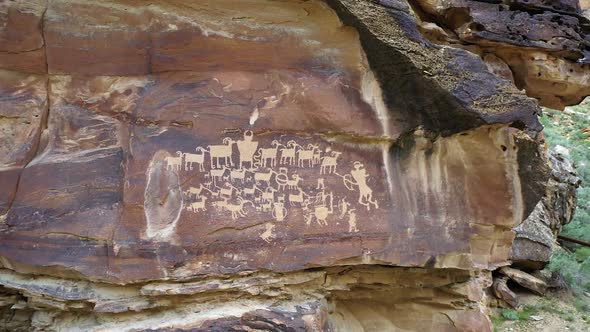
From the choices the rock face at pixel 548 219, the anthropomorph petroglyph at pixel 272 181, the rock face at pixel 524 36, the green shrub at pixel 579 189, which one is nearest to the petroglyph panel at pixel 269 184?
the anthropomorph petroglyph at pixel 272 181

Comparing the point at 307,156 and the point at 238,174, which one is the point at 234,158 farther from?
the point at 307,156

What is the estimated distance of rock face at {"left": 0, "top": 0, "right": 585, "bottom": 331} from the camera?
11.9 feet

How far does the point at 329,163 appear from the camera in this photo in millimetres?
3998

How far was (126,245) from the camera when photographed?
3.56 metres

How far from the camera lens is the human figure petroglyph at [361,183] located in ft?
13.2

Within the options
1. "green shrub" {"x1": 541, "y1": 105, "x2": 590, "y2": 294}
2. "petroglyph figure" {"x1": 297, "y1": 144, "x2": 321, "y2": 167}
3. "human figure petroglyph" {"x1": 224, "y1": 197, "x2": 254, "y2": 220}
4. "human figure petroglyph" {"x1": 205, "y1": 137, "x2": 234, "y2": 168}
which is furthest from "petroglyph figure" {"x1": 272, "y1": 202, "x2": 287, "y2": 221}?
"green shrub" {"x1": 541, "y1": 105, "x2": 590, "y2": 294}

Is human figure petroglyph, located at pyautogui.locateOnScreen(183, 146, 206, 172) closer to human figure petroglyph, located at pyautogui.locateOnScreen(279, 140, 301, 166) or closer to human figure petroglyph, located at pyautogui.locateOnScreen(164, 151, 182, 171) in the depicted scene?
human figure petroglyph, located at pyautogui.locateOnScreen(164, 151, 182, 171)

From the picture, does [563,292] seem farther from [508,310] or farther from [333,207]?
[333,207]

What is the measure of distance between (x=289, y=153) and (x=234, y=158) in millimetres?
409

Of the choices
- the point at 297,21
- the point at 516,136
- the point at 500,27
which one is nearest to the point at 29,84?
the point at 297,21

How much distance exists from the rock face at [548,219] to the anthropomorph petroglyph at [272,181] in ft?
14.9

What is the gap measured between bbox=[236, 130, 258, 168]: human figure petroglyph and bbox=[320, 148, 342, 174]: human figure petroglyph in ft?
1.71

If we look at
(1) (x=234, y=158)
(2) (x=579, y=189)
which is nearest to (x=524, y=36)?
(1) (x=234, y=158)

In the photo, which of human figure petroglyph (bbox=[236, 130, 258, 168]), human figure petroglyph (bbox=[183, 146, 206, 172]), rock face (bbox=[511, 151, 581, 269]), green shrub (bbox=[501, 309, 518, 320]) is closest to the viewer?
human figure petroglyph (bbox=[183, 146, 206, 172])
